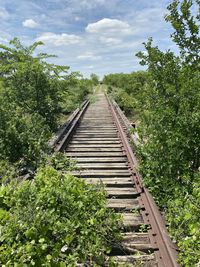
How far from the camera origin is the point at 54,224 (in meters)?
2.67

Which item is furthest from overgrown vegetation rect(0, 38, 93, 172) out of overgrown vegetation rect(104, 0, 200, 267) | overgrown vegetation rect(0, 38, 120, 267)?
overgrown vegetation rect(104, 0, 200, 267)

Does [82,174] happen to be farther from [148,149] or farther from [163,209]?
[163,209]

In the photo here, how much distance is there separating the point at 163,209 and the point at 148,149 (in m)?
1.09

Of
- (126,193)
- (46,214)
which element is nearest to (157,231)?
(126,193)

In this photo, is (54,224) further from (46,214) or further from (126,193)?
(126,193)

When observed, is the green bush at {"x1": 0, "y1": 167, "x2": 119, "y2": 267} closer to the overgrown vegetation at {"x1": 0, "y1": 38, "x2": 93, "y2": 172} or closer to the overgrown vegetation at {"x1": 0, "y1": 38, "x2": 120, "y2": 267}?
the overgrown vegetation at {"x1": 0, "y1": 38, "x2": 120, "y2": 267}

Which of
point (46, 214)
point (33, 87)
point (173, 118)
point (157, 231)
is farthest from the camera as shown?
point (33, 87)

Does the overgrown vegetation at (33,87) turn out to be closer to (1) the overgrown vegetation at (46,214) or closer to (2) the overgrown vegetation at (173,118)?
(1) the overgrown vegetation at (46,214)

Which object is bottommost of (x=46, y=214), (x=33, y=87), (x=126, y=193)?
(x=126, y=193)

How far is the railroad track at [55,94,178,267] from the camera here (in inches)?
122

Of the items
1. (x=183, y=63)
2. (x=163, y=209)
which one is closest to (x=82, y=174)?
(x=163, y=209)

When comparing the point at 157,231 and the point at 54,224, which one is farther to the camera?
the point at 157,231

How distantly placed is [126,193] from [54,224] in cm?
223

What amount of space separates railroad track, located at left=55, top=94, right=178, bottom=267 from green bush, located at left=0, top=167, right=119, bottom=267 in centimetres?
30
